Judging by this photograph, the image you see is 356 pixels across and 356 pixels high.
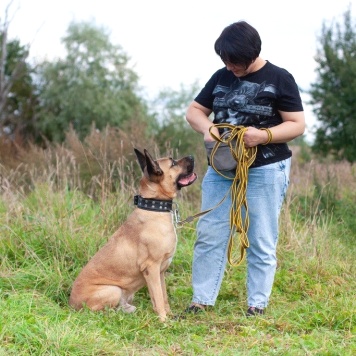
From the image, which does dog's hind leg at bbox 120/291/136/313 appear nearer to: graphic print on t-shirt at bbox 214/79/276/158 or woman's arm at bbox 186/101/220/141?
woman's arm at bbox 186/101/220/141

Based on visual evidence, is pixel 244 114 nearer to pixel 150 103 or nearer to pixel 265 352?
pixel 265 352

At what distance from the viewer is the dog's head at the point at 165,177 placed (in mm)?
5215

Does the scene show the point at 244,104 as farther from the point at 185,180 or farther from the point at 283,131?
the point at 185,180

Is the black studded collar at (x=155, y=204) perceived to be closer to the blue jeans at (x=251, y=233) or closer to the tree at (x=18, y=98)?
the blue jeans at (x=251, y=233)

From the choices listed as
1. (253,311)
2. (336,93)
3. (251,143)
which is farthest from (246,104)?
(336,93)

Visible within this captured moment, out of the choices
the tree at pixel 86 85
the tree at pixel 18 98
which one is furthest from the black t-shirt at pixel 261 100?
the tree at pixel 18 98

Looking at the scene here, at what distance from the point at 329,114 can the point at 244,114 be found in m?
19.6

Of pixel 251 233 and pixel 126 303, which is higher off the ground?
pixel 251 233

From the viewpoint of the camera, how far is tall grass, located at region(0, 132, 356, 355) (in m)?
4.25

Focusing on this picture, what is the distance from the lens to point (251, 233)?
5.21m

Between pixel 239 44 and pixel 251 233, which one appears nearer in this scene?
pixel 239 44

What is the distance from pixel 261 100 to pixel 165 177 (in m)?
1.00

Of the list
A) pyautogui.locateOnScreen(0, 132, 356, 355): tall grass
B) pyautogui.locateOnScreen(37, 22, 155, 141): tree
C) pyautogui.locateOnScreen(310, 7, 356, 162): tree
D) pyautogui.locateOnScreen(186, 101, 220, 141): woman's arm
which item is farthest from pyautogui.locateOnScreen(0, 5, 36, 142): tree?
pyautogui.locateOnScreen(186, 101, 220, 141): woman's arm

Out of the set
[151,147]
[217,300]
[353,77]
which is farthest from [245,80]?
[353,77]
